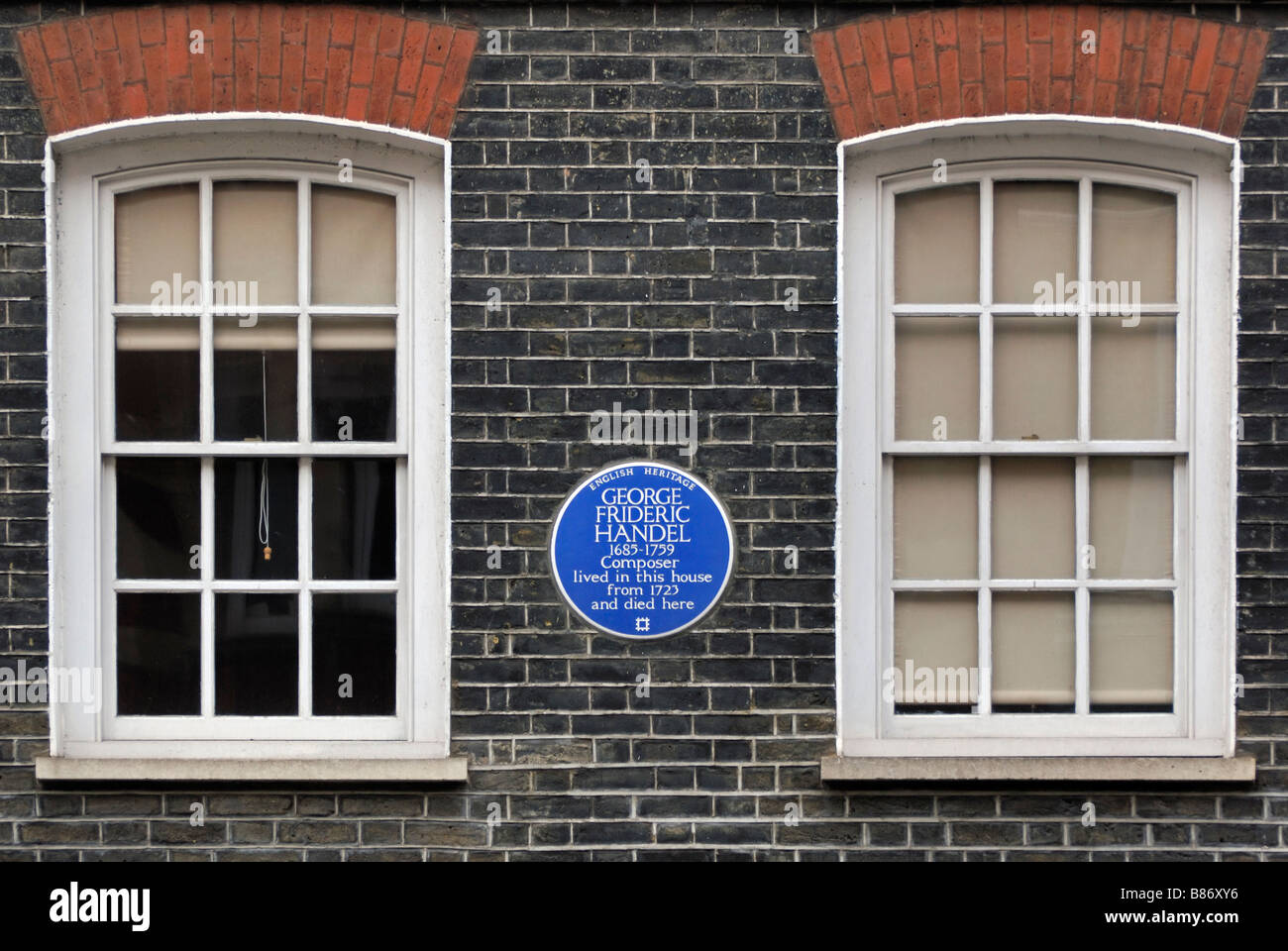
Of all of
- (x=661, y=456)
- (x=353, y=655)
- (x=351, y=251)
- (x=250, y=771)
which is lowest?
(x=250, y=771)

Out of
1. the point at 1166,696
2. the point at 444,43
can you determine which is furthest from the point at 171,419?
the point at 1166,696

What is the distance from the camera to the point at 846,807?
462 cm

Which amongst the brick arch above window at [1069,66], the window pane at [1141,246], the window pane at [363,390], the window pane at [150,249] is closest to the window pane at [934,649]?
the window pane at [1141,246]

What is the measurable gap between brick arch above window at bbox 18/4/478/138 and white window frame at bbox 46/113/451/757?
0.13 m

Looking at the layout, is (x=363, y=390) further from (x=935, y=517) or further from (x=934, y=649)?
(x=934, y=649)

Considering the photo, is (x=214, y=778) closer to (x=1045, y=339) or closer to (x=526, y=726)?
(x=526, y=726)

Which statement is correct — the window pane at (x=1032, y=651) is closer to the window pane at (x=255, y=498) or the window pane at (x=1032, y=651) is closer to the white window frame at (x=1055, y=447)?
the white window frame at (x=1055, y=447)

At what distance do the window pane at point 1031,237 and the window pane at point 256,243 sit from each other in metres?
2.69

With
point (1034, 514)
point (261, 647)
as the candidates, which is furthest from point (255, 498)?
point (1034, 514)

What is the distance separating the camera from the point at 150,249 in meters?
4.75

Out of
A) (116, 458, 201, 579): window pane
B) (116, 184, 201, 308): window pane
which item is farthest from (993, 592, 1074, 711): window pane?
(116, 184, 201, 308): window pane

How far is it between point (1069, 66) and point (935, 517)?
1.73 metres

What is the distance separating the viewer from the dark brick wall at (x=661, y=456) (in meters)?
4.61

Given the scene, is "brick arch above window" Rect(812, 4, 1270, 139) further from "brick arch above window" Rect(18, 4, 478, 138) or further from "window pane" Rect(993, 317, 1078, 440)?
"brick arch above window" Rect(18, 4, 478, 138)
